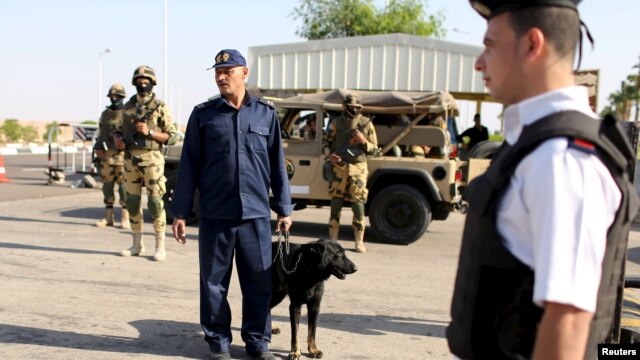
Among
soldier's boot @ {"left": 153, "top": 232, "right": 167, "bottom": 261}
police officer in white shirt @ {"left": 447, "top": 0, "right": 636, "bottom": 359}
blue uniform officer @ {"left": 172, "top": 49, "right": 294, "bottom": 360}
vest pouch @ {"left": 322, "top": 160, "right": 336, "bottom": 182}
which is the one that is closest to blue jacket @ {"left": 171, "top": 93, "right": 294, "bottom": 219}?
blue uniform officer @ {"left": 172, "top": 49, "right": 294, "bottom": 360}

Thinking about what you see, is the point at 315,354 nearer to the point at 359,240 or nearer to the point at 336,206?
the point at 359,240

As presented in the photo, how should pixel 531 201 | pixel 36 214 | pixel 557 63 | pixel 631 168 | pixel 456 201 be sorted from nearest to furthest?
pixel 531 201 → pixel 557 63 → pixel 631 168 → pixel 456 201 → pixel 36 214

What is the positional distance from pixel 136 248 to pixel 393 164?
11.8ft

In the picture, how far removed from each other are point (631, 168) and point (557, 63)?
0.44 metres

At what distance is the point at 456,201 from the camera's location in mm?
8922

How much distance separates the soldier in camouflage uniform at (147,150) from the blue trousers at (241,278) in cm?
323

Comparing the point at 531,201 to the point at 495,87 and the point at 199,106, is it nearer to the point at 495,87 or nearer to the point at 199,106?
the point at 495,87

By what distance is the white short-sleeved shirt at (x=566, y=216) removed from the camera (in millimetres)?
1248

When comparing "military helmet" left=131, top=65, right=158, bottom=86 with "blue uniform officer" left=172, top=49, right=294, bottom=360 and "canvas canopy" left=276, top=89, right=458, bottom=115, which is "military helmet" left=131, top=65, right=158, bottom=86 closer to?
"canvas canopy" left=276, top=89, right=458, bottom=115

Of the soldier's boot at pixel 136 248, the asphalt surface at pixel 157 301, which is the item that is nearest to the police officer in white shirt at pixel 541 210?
the asphalt surface at pixel 157 301

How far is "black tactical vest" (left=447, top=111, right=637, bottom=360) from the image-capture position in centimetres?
135

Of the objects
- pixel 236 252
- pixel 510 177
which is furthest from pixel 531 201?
pixel 236 252

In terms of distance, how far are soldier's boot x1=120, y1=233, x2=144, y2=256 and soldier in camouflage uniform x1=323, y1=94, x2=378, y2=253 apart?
248 centimetres

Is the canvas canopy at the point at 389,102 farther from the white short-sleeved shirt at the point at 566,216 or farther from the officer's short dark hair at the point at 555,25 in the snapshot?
the white short-sleeved shirt at the point at 566,216
